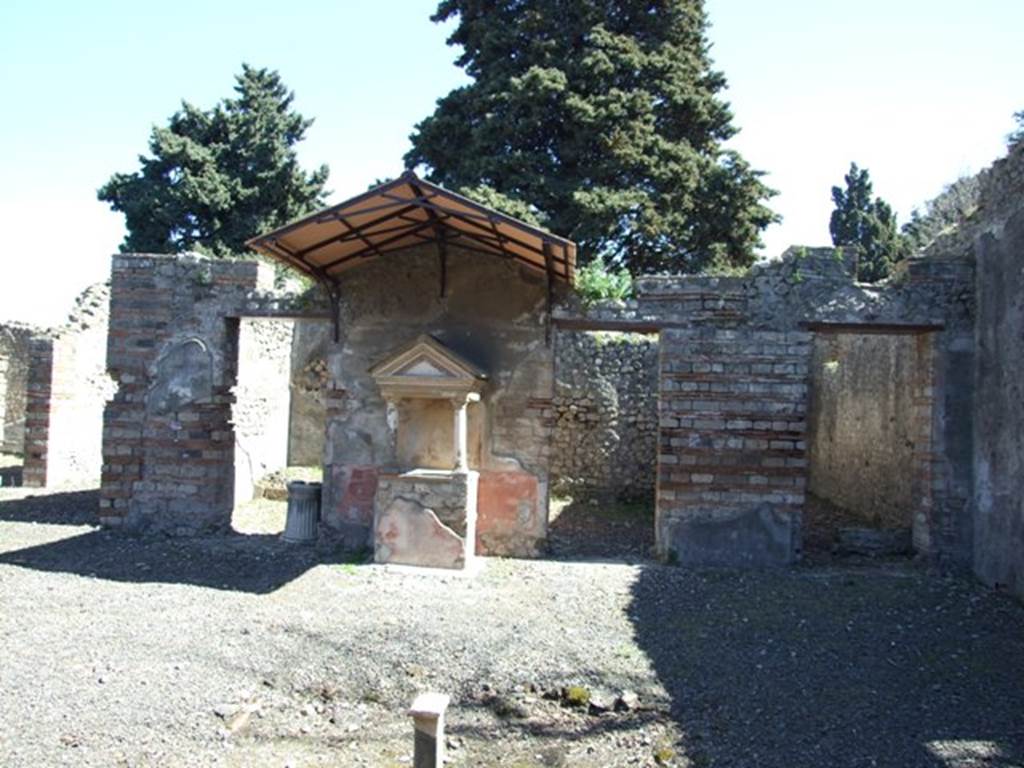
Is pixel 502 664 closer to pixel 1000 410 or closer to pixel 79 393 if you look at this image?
pixel 1000 410

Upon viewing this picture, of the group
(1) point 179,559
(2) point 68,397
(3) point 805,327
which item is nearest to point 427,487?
(1) point 179,559

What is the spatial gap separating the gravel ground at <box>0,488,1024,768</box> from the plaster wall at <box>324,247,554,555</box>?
0.77 meters

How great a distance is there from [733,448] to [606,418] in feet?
18.1

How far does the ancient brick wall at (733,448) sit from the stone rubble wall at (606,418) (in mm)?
5334

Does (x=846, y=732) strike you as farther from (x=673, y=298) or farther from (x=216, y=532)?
(x=216, y=532)

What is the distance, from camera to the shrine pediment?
7715 millimetres

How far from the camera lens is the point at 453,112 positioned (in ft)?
60.8

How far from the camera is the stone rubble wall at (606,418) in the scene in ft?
44.5

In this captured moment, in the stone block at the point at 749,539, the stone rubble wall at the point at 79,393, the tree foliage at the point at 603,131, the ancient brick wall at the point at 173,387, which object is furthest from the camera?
the tree foliage at the point at 603,131

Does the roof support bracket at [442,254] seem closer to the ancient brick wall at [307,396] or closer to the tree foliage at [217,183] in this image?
the ancient brick wall at [307,396]

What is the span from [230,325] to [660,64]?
12.2m

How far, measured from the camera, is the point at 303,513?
9062 millimetres

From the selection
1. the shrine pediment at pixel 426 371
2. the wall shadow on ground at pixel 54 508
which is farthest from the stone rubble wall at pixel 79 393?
the shrine pediment at pixel 426 371

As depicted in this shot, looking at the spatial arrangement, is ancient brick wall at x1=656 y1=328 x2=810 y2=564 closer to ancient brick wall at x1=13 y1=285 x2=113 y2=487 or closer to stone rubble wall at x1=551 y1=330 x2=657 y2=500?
stone rubble wall at x1=551 y1=330 x2=657 y2=500
